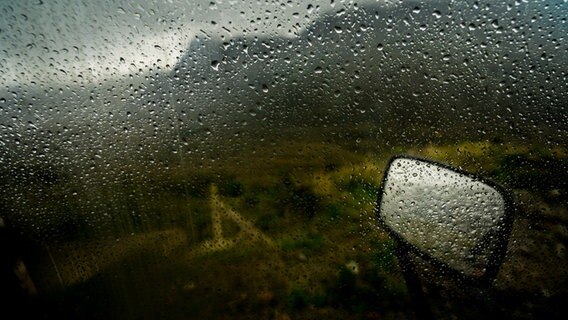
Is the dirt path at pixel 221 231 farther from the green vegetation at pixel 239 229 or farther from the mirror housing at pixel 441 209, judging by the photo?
the mirror housing at pixel 441 209

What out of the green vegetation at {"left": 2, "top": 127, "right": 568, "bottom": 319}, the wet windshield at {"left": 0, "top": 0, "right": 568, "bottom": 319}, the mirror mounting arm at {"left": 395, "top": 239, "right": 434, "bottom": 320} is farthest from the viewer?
the mirror mounting arm at {"left": 395, "top": 239, "right": 434, "bottom": 320}

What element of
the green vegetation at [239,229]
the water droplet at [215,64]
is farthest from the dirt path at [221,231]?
the water droplet at [215,64]

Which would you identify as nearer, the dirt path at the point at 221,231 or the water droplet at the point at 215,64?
the water droplet at the point at 215,64

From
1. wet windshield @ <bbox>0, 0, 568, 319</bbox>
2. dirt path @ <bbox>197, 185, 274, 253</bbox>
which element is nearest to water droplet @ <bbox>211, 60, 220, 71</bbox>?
wet windshield @ <bbox>0, 0, 568, 319</bbox>

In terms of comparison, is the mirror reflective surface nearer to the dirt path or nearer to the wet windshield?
the wet windshield

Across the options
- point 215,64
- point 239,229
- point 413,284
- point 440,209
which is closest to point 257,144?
point 215,64

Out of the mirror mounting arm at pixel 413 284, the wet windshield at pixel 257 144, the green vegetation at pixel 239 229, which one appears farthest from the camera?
the mirror mounting arm at pixel 413 284

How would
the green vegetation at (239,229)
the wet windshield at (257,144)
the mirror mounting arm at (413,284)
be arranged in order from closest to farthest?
1. the wet windshield at (257,144)
2. the green vegetation at (239,229)
3. the mirror mounting arm at (413,284)

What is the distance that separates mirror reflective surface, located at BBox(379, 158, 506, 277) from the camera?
80.7 inches

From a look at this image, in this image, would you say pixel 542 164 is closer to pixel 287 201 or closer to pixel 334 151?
pixel 334 151

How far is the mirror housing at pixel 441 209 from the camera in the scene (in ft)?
6.73

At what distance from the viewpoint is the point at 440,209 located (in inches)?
80.4

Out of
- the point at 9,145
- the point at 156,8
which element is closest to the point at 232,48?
the point at 156,8

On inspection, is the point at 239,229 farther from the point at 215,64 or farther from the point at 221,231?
the point at 215,64
